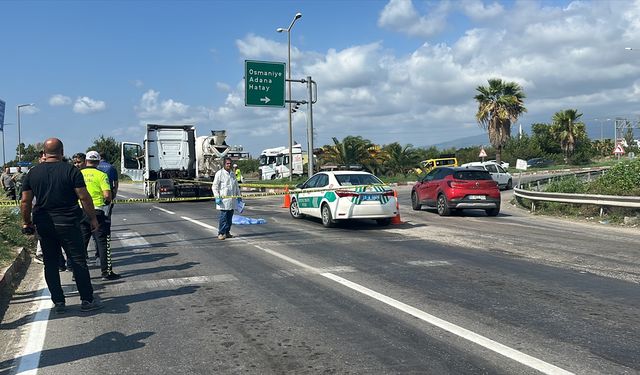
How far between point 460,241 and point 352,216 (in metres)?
3.06

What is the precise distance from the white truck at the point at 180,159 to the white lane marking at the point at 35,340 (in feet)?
62.3

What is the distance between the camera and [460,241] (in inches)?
454

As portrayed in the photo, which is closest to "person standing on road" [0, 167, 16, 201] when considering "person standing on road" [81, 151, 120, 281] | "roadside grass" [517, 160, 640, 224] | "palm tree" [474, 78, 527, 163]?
"person standing on road" [81, 151, 120, 281]

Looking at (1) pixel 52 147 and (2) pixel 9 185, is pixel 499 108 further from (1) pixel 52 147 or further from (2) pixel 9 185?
(1) pixel 52 147

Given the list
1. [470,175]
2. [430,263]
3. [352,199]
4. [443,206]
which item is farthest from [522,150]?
[430,263]

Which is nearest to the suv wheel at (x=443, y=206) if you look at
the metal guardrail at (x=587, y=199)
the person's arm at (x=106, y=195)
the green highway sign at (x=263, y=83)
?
the metal guardrail at (x=587, y=199)

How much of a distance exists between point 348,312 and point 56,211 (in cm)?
339

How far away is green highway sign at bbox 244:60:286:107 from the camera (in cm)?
2636

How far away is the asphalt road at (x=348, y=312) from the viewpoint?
4.61 m

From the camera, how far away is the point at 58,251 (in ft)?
20.9

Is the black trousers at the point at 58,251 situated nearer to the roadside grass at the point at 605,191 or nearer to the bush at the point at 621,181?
the roadside grass at the point at 605,191

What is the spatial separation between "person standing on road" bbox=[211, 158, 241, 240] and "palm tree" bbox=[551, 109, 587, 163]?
2072 inches

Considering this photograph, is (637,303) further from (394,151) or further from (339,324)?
(394,151)

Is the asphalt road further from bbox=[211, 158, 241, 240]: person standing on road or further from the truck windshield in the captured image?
the truck windshield
